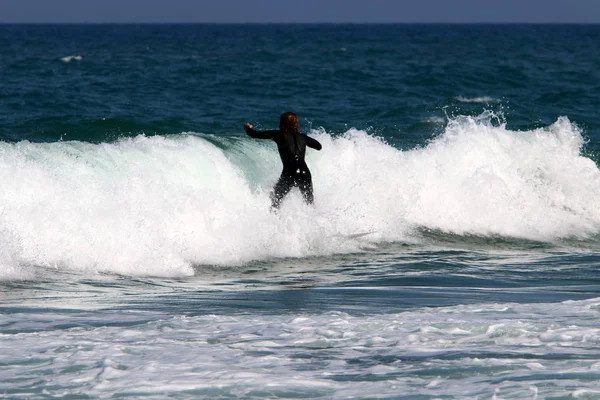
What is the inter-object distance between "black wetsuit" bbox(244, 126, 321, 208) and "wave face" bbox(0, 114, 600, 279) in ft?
0.38

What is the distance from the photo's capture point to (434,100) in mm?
26453

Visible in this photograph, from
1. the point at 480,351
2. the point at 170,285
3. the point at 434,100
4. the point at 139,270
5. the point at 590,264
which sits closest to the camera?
the point at 480,351

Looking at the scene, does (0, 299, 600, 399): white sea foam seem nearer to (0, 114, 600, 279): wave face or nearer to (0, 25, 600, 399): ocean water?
(0, 25, 600, 399): ocean water

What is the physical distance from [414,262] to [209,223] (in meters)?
2.23

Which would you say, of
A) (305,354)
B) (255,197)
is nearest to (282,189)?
(255,197)

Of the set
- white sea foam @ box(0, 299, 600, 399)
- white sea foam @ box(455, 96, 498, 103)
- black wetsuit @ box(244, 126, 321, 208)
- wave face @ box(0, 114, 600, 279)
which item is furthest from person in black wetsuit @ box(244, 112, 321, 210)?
white sea foam @ box(455, 96, 498, 103)

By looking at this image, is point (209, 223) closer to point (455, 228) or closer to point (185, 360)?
point (455, 228)

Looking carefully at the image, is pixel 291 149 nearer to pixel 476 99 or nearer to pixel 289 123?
pixel 289 123

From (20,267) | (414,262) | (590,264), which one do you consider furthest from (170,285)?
(590,264)

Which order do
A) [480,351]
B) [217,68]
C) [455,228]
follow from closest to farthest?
[480,351]
[455,228]
[217,68]

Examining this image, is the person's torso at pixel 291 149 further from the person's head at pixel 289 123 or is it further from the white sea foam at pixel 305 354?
the white sea foam at pixel 305 354

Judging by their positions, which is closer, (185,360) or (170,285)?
(185,360)

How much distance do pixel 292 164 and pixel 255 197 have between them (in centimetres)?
132

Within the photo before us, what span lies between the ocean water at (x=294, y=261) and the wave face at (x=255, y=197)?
30 mm
